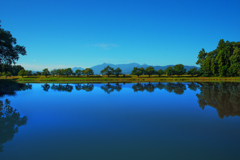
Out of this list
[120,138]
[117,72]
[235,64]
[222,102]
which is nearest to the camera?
[120,138]

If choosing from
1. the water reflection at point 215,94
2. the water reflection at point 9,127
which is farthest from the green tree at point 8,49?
the water reflection at point 9,127

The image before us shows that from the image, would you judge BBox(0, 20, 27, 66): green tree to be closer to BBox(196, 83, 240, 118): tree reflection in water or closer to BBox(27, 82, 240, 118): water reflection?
BBox(27, 82, 240, 118): water reflection

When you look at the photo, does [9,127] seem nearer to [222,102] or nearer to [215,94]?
[222,102]

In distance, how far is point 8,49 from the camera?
2716 cm

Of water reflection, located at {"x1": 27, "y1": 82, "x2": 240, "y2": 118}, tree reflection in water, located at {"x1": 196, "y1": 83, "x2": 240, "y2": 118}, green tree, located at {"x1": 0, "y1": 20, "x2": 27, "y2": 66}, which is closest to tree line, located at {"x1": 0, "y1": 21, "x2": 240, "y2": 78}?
green tree, located at {"x1": 0, "y1": 20, "x2": 27, "y2": 66}

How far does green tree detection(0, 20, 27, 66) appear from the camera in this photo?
1002 inches

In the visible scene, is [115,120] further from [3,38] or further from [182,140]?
[3,38]

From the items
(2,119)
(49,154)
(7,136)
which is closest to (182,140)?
(49,154)

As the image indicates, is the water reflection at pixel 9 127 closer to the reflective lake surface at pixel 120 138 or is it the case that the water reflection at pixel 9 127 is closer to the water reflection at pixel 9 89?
the reflective lake surface at pixel 120 138

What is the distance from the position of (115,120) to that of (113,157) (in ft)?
15.0

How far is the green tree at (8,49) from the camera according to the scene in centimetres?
2545

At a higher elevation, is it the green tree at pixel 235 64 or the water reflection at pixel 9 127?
the green tree at pixel 235 64

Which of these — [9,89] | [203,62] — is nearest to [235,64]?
[203,62]

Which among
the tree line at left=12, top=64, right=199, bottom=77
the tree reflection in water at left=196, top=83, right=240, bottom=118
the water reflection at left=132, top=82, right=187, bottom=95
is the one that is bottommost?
the water reflection at left=132, top=82, right=187, bottom=95
